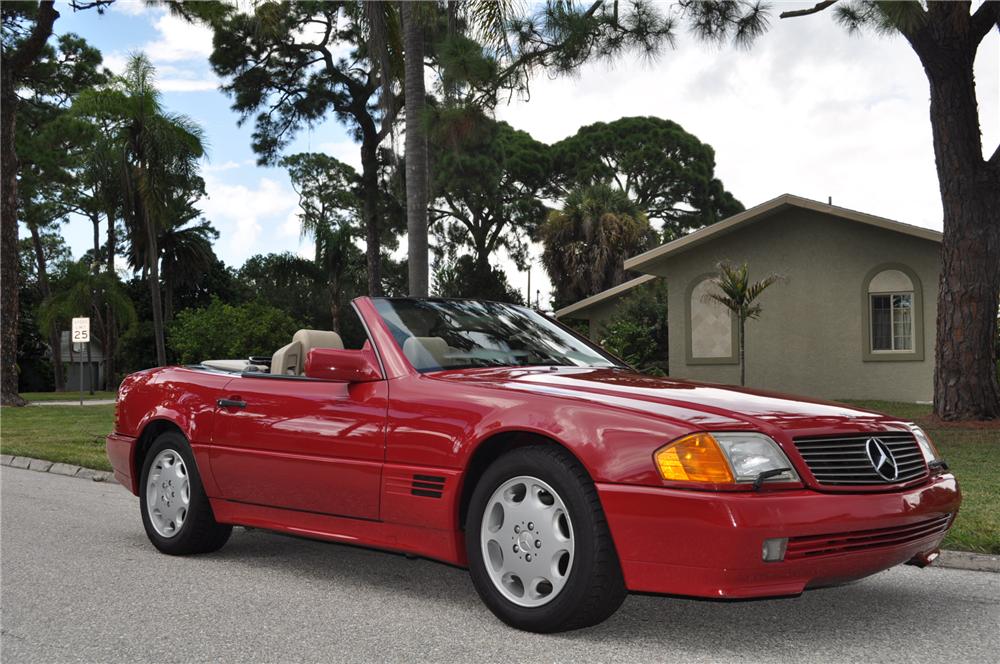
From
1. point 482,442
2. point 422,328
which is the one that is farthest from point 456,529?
point 422,328

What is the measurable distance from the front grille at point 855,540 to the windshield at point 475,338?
1862mm

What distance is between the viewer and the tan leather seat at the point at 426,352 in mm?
5141

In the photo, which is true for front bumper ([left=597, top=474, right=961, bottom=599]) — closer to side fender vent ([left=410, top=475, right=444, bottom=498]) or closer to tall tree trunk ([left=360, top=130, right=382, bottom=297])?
side fender vent ([left=410, top=475, right=444, bottom=498])

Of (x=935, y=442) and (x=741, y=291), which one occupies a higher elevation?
(x=741, y=291)

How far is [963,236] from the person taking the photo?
15.6 meters

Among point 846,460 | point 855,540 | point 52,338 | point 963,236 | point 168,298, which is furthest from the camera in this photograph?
point 52,338

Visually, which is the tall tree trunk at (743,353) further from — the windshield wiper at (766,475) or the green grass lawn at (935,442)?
the windshield wiper at (766,475)

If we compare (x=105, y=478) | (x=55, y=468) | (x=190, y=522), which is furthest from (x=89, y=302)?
(x=190, y=522)

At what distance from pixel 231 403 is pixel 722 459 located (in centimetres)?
306

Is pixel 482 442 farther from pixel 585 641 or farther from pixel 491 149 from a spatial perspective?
pixel 491 149

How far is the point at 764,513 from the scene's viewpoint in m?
3.82

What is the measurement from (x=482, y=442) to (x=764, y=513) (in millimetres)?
1277

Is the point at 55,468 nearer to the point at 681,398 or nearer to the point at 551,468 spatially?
the point at 551,468

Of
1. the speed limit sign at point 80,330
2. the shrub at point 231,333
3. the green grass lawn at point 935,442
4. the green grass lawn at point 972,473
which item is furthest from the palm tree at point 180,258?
the green grass lawn at point 972,473
